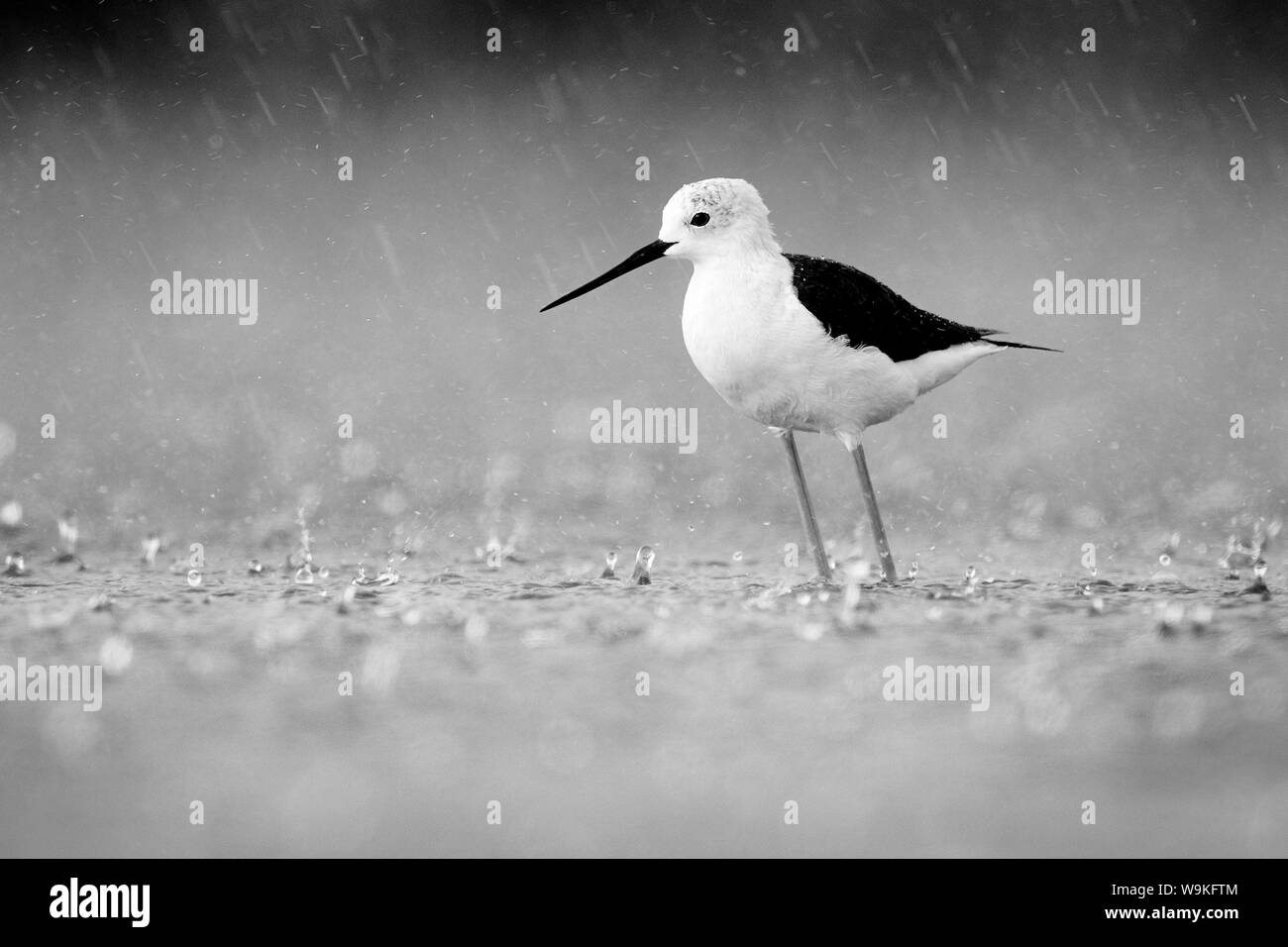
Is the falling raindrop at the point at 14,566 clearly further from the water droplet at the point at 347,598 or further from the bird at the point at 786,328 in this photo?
the bird at the point at 786,328

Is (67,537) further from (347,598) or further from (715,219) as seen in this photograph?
(715,219)

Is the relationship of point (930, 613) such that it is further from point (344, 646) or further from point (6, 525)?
point (6, 525)

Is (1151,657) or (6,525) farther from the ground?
(6,525)

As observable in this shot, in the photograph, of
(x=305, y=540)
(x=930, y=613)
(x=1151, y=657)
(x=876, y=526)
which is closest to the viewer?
(x=1151, y=657)

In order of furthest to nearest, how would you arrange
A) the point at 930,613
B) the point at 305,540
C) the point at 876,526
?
the point at 305,540
the point at 876,526
the point at 930,613

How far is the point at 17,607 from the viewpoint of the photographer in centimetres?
564

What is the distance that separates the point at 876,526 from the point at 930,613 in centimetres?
53

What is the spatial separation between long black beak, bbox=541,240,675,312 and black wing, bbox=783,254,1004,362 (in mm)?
554

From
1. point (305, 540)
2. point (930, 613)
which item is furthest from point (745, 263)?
point (305, 540)

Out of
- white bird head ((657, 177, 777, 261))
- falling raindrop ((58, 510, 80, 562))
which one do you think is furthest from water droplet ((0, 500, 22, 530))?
white bird head ((657, 177, 777, 261))

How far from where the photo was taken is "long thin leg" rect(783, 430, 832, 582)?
5.78 metres

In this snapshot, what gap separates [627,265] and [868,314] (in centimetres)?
106

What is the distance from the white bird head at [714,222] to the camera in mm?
5395

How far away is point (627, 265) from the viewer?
18.4ft
